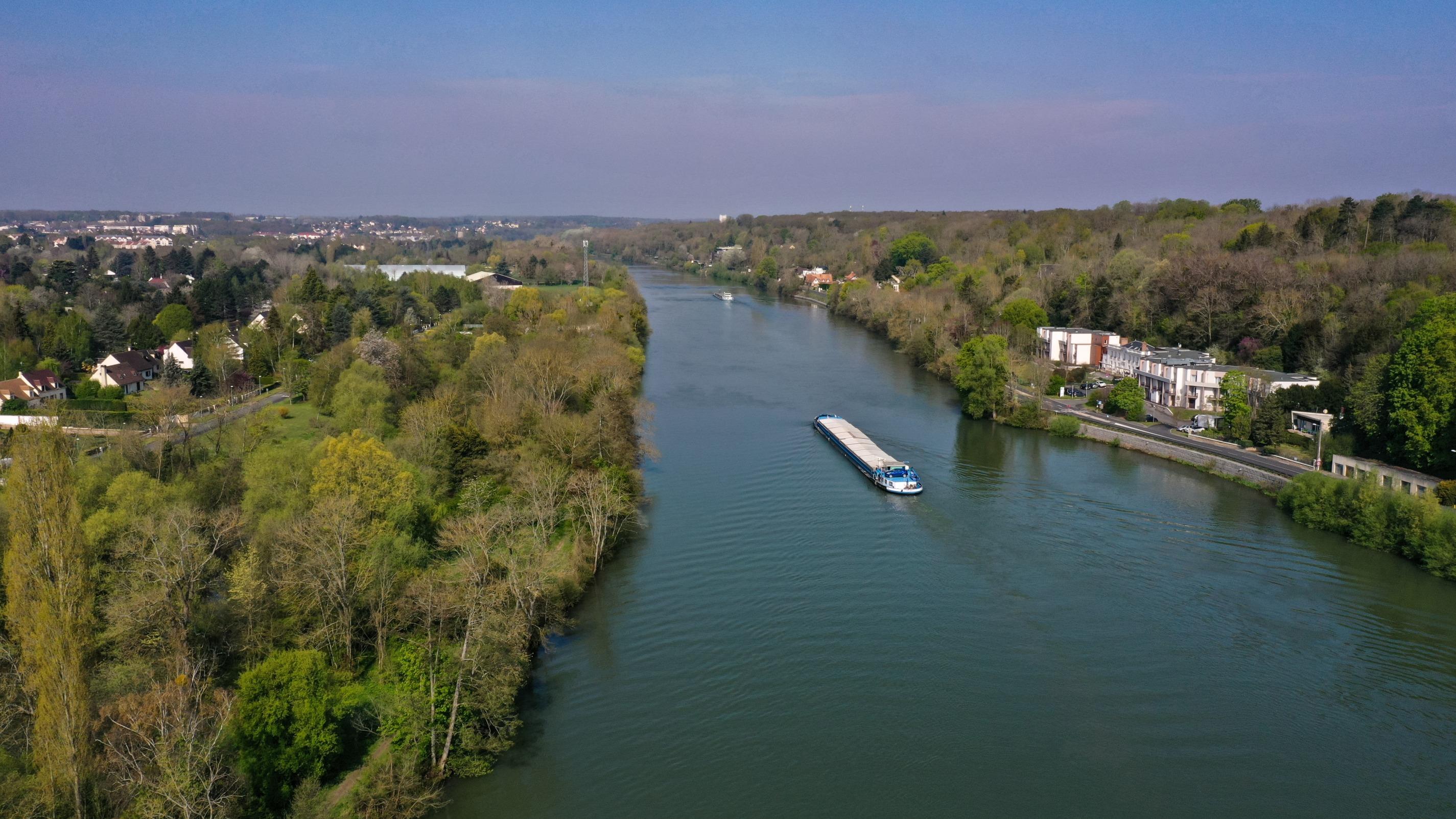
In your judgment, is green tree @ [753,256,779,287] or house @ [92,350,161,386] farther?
green tree @ [753,256,779,287]

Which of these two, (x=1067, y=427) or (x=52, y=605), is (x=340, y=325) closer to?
(x=1067, y=427)

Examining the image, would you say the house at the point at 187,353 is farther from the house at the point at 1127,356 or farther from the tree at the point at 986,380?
the house at the point at 1127,356

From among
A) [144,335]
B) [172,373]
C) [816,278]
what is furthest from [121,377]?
[816,278]

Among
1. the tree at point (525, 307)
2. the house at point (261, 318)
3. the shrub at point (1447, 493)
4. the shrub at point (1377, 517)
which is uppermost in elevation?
the tree at point (525, 307)

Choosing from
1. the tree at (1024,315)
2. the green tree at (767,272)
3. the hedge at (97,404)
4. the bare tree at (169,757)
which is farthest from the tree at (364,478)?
the green tree at (767,272)

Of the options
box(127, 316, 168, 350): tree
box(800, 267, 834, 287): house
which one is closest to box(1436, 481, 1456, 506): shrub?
box(127, 316, 168, 350): tree

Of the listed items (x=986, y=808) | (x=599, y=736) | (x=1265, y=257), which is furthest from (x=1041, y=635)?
(x=1265, y=257)

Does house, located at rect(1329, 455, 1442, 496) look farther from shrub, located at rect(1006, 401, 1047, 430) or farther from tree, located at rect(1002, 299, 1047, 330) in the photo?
tree, located at rect(1002, 299, 1047, 330)
